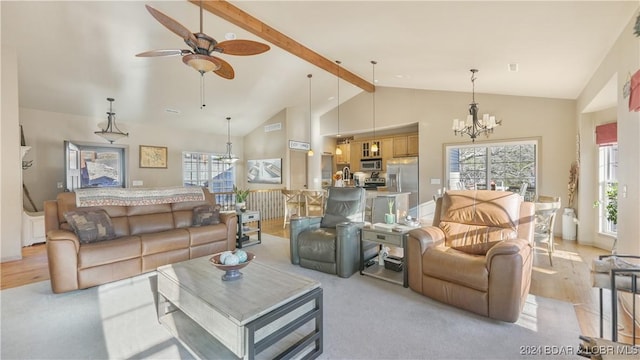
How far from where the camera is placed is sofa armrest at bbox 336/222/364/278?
328 centimetres

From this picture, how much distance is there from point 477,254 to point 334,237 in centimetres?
157

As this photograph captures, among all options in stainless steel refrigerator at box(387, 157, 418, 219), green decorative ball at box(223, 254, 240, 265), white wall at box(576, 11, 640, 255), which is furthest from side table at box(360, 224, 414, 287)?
stainless steel refrigerator at box(387, 157, 418, 219)

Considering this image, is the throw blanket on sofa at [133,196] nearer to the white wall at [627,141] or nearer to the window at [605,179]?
the white wall at [627,141]

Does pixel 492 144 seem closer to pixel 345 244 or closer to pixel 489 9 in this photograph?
pixel 489 9

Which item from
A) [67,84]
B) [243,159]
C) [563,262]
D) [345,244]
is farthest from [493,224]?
[243,159]

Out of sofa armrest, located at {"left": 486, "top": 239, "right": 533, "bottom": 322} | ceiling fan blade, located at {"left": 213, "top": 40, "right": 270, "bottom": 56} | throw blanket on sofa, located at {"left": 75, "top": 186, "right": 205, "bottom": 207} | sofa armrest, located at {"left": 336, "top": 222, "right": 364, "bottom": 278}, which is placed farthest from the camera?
throw blanket on sofa, located at {"left": 75, "top": 186, "right": 205, "bottom": 207}

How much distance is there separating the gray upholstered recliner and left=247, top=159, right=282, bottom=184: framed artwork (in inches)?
174

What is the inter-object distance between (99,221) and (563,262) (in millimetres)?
6189

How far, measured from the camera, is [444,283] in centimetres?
254

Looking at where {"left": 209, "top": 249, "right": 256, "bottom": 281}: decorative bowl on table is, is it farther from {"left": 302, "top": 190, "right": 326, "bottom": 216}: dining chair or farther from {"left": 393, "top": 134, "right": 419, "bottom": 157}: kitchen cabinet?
{"left": 393, "top": 134, "right": 419, "bottom": 157}: kitchen cabinet

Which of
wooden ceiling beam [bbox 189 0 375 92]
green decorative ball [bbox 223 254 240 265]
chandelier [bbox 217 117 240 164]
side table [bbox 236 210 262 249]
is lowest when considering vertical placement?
side table [bbox 236 210 262 249]

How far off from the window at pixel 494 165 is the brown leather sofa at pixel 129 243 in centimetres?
505

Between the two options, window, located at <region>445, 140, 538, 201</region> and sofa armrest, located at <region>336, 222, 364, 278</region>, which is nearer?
sofa armrest, located at <region>336, 222, 364, 278</region>

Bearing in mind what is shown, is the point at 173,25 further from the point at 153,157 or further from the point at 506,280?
the point at 153,157
